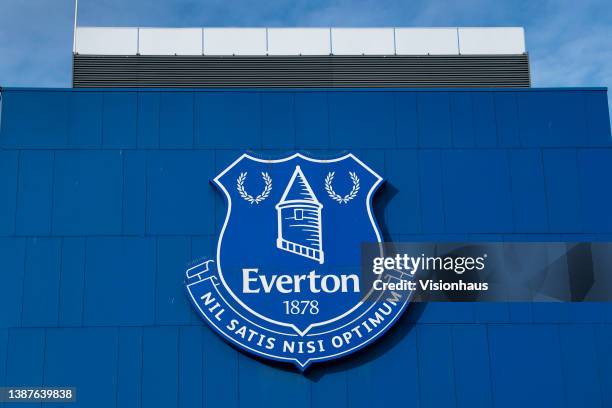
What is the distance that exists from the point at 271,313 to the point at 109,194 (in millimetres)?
3460

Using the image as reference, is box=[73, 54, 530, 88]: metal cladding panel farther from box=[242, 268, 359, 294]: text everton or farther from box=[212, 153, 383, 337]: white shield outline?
box=[242, 268, 359, 294]: text everton

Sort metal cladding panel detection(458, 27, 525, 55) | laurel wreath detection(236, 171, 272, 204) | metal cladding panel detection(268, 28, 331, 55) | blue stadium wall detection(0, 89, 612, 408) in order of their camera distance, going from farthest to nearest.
Answer: 1. metal cladding panel detection(458, 27, 525, 55)
2. metal cladding panel detection(268, 28, 331, 55)
3. laurel wreath detection(236, 171, 272, 204)
4. blue stadium wall detection(0, 89, 612, 408)

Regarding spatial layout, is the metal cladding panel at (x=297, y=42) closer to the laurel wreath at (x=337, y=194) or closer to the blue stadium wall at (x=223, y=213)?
the blue stadium wall at (x=223, y=213)

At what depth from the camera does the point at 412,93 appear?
538 inches

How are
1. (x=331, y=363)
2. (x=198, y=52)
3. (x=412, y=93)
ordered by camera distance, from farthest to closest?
(x=198, y=52) < (x=412, y=93) < (x=331, y=363)

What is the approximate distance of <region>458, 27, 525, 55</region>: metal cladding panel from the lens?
15492mm

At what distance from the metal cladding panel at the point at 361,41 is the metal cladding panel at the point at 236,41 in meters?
1.48

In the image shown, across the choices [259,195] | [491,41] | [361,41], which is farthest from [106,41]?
[491,41]

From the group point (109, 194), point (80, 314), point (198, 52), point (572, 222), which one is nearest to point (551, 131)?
point (572, 222)

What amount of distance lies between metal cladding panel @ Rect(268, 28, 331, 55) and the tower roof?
3145mm

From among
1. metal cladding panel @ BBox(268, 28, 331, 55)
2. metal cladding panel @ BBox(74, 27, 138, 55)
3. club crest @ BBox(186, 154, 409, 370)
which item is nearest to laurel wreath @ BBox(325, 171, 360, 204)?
club crest @ BBox(186, 154, 409, 370)

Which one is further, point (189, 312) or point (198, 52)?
point (198, 52)

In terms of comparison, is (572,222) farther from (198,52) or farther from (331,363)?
(198,52)

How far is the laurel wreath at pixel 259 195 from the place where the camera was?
13109 millimetres
